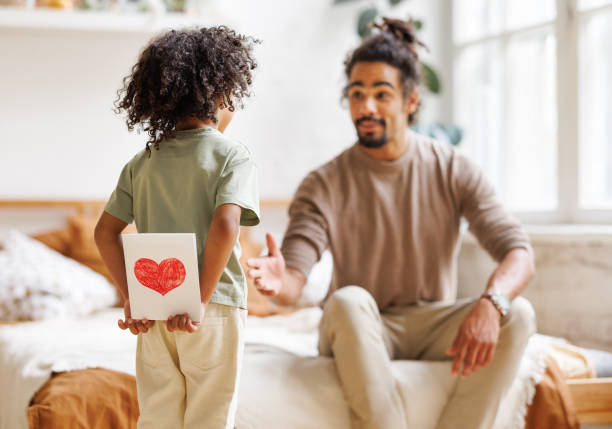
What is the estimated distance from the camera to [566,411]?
1.69 m

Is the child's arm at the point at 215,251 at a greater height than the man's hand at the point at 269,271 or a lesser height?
greater

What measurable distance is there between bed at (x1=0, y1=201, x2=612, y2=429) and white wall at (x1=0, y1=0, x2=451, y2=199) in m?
1.27

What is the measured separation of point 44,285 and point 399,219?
131cm

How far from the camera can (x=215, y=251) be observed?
40.7 inches

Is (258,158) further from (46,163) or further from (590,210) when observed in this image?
(590,210)

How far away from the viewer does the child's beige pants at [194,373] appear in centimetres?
108

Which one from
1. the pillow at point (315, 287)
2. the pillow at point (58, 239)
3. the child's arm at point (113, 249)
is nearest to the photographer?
the child's arm at point (113, 249)

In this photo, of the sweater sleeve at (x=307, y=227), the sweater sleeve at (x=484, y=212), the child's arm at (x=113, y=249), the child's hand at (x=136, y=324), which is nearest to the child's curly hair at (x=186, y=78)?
the child's arm at (x=113, y=249)

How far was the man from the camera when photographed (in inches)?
67.8

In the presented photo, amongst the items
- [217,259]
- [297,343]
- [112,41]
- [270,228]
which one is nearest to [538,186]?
[270,228]

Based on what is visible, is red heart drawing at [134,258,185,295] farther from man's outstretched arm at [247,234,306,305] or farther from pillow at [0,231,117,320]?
pillow at [0,231,117,320]

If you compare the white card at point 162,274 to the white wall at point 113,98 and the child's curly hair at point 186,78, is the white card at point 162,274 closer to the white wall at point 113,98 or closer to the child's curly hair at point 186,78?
the child's curly hair at point 186,78

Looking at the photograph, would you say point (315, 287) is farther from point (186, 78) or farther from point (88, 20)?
point (186, 78)

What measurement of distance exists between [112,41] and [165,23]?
30 centimetres
